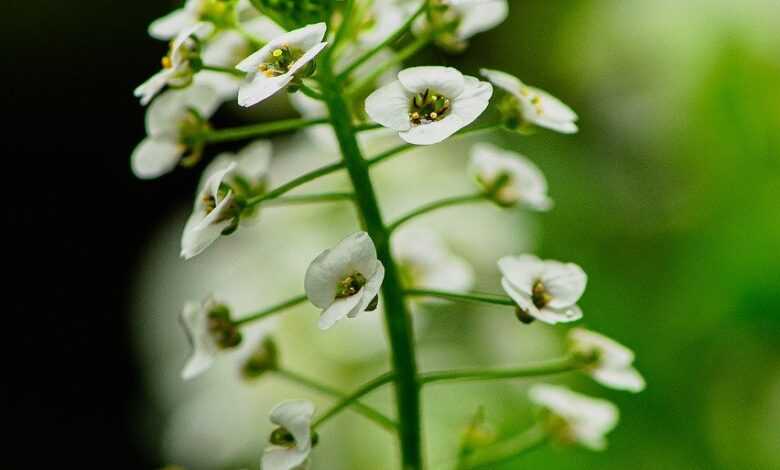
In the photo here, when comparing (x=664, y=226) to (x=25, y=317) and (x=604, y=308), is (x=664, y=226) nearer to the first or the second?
(x=604, y=308)

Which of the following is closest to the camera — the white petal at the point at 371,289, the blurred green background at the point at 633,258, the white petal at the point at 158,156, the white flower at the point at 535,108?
the white petal at the point at 371,289

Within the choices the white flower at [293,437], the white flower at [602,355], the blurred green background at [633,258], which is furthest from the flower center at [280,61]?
the blurred green background at [633,258]

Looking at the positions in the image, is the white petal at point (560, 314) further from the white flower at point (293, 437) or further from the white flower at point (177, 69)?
the white flower at point (177, 69)

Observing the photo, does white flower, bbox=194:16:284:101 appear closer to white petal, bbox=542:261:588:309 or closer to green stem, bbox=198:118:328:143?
green stem, bbox=198:118:328:143

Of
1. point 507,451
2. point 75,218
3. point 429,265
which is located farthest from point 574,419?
point 75,218

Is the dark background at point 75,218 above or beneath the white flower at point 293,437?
beneath

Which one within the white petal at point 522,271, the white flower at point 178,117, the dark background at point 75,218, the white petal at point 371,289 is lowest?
the dark background at point 75,218
